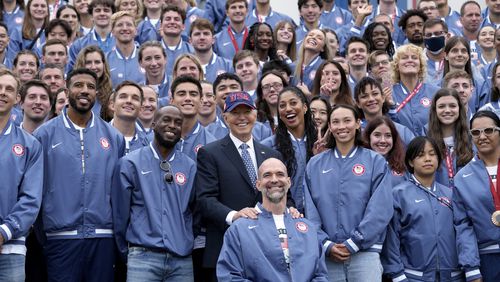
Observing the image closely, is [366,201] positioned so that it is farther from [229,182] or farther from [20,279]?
[20,279]

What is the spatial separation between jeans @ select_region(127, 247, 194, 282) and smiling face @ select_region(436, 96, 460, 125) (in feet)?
9.86

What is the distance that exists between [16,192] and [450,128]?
4149 millimetres

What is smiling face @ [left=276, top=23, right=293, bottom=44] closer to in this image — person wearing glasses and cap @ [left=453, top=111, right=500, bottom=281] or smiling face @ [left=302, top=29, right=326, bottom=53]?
smiling face @ [left=302, top=29, right=326, bottom=53]

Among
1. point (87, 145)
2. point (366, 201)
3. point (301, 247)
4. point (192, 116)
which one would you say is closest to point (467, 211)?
point (366, 201)

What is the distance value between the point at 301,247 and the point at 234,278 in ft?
1.91

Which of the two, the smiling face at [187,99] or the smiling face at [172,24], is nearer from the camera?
the smiling face at [187,99]

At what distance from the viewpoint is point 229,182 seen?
912cm

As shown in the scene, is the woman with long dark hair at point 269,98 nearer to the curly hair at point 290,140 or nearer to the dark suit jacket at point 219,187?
the curly hair at point 290,140

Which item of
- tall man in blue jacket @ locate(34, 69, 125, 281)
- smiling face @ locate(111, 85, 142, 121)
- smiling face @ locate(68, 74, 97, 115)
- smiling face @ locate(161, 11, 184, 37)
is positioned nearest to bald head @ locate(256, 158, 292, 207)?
tall man in blue jacket @ locate(34, 69, 125, 281)

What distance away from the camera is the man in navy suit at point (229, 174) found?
895 cm

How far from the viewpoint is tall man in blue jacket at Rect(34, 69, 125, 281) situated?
9086mm

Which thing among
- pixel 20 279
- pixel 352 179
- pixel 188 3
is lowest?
pixel 20 279

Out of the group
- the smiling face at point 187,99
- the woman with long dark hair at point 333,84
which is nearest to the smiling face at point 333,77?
the woman with long dark hair at point 333,84

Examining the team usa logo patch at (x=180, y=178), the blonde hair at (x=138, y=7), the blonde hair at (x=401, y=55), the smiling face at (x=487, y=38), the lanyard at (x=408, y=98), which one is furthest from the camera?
the blonde hair at (x=138, y=7)
